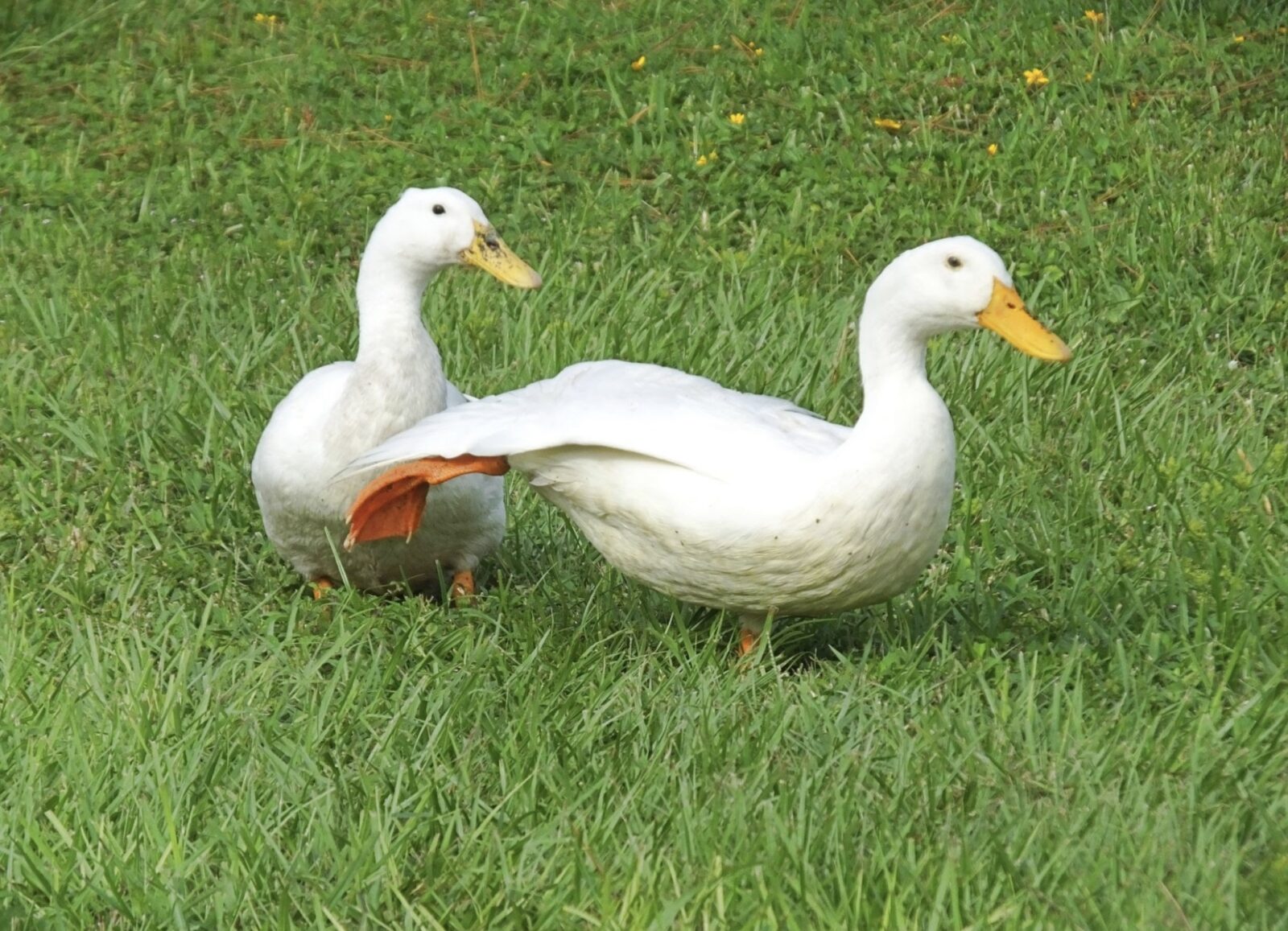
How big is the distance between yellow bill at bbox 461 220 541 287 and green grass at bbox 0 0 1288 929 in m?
0.69

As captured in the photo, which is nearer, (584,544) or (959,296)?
(959,296)

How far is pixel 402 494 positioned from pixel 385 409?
191 millimetres

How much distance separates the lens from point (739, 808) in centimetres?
288

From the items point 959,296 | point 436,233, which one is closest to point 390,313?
point 436,233

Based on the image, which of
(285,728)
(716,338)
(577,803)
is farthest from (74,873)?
(716,338)

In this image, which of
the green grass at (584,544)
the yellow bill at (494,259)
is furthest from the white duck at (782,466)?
the yellow bill at (494,259)

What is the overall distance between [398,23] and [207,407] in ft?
9.71

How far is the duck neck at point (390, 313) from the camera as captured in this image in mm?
3830

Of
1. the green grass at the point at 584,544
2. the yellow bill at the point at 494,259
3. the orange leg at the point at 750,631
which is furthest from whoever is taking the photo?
the yellow bill at the point at 494,259

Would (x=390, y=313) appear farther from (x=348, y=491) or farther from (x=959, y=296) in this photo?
(x=959, y=296)

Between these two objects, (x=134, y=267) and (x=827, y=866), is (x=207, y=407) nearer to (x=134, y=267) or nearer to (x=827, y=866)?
(x=134, y=267)

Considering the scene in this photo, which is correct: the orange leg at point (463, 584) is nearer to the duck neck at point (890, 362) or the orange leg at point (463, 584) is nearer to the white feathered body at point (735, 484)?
the white feathered body at point (735, 484)

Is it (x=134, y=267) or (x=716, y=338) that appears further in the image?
(x=134, y=267)

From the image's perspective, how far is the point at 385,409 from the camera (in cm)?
379
